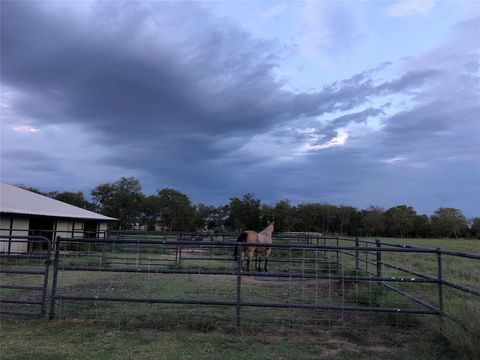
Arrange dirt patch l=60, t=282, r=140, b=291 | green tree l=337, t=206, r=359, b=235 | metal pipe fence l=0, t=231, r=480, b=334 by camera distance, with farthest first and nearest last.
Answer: green tree l=337, t=206, r=359, b=235 < dirt patch l=60, t=282, r=140, b=291 < metal pipe fence l=0, t=231, r=480, b=334

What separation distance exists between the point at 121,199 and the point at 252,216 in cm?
2548

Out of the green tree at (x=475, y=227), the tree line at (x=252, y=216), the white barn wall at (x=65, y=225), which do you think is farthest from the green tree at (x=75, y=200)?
the green tree at (x=475, y=227)

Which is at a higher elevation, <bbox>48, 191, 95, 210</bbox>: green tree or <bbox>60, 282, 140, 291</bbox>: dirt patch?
<bbox>48, 191, 95, 210</bbox>: green tree

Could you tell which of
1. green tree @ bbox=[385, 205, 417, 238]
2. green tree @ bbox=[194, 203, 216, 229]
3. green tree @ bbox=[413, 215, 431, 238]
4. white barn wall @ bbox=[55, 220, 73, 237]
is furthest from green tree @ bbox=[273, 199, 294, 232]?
white barn wall @ bbox=[55, 220, 73, 237]

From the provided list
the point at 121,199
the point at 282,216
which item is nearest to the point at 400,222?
the point at 282,216

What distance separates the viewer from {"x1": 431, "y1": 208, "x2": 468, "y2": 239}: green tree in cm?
9919

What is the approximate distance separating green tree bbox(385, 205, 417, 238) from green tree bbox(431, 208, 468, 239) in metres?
5.77

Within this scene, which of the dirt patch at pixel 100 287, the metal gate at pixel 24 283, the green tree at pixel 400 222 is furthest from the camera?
the green tree at pixel 400 222

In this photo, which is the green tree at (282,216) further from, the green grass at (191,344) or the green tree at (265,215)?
the green grass at (191,344)

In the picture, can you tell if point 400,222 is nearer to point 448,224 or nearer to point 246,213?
point 448,224

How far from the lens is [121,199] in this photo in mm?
75375

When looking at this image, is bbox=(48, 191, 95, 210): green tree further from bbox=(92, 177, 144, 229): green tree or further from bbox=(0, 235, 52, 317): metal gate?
bbox=(0, 235, 52, 317): metal gate

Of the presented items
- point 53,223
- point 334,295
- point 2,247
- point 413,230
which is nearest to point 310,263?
point 334,295

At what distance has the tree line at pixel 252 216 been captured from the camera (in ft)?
253
